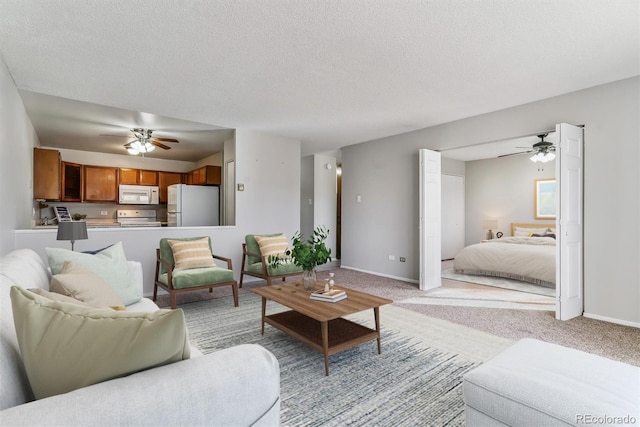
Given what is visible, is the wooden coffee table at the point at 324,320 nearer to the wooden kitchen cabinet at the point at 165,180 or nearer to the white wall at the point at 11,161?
the white wall at the point at 11,161

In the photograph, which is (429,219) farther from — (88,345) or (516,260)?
(88,345)

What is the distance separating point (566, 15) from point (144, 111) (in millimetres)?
4530

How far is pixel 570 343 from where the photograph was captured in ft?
9.10

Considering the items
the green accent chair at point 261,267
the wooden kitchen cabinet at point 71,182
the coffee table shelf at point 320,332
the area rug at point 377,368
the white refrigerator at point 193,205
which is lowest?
the area rug at point 377,368

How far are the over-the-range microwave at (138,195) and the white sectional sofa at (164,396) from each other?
21.9ft

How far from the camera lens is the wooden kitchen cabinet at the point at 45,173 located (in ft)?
16.1

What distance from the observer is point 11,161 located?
119 inches

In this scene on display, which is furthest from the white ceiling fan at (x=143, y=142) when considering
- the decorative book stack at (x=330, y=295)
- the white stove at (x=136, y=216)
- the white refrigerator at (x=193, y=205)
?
the decorative book stack at (x=330, y=295)

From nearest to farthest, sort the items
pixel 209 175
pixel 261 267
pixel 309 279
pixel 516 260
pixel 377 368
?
pixel 377 368 → pixel 309 279 → pixel 261 267 → pixel 516 260 → pixel 209 175

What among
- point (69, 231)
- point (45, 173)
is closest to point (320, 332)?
point (69, 231)

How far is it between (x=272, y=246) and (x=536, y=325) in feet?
10.9

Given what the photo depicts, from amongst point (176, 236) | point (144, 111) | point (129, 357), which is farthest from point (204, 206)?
point (129, 357)

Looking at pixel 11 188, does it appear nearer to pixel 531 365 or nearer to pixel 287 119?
pixel 287 119

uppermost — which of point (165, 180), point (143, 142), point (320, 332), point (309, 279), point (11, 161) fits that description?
point (143, 142)
